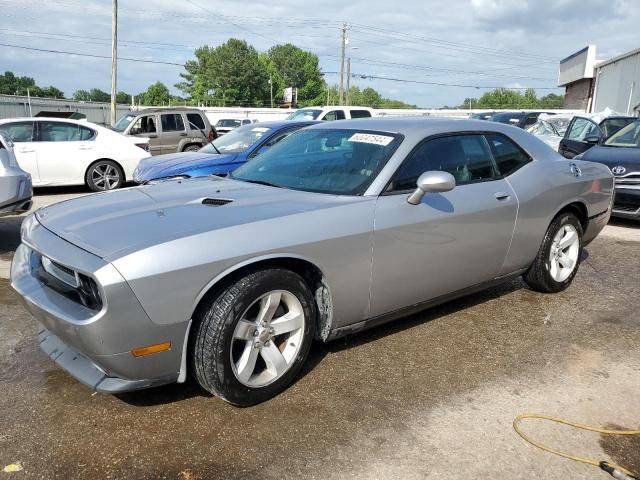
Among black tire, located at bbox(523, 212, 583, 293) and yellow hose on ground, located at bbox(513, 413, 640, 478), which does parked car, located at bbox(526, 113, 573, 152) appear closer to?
black tire, located at bbox(523, 212, 583, 293)

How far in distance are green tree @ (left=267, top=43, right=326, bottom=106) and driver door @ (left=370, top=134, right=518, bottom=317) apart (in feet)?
339

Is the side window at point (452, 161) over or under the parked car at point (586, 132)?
under

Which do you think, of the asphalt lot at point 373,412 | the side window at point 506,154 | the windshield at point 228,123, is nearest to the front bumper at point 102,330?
the asphalt lot at point 373,412

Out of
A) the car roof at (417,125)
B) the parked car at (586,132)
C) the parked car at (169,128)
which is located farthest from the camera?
the parked car at (169,128)

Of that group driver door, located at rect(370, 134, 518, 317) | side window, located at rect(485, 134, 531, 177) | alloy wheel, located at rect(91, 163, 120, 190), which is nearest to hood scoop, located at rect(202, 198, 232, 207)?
driver door, located at rect(370, 134, 518, 317)

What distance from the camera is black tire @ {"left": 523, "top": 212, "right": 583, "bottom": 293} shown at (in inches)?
184

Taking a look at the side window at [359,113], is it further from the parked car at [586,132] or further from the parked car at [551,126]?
the parked car at [586,132]

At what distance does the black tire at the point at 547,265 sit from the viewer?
4664 mm

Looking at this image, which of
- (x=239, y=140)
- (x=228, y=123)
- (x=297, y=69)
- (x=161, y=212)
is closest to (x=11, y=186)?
(x=239, y=140)

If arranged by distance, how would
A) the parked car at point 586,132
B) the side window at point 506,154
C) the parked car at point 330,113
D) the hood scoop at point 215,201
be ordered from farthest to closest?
the parked car at point 330,113 → the parked car at point 586,132 → the side window at point 506,154 → the hood scoop at point 215,201

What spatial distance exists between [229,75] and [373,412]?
96.3 meters

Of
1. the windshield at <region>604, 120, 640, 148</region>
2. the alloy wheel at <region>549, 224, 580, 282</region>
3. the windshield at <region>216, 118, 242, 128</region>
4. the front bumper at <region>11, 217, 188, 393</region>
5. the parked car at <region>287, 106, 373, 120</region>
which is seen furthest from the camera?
the windshield at <region>216, 118, 242, 128</region>

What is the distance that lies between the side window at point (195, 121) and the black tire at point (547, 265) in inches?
459

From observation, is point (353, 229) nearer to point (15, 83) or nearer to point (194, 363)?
point (194, 363)
